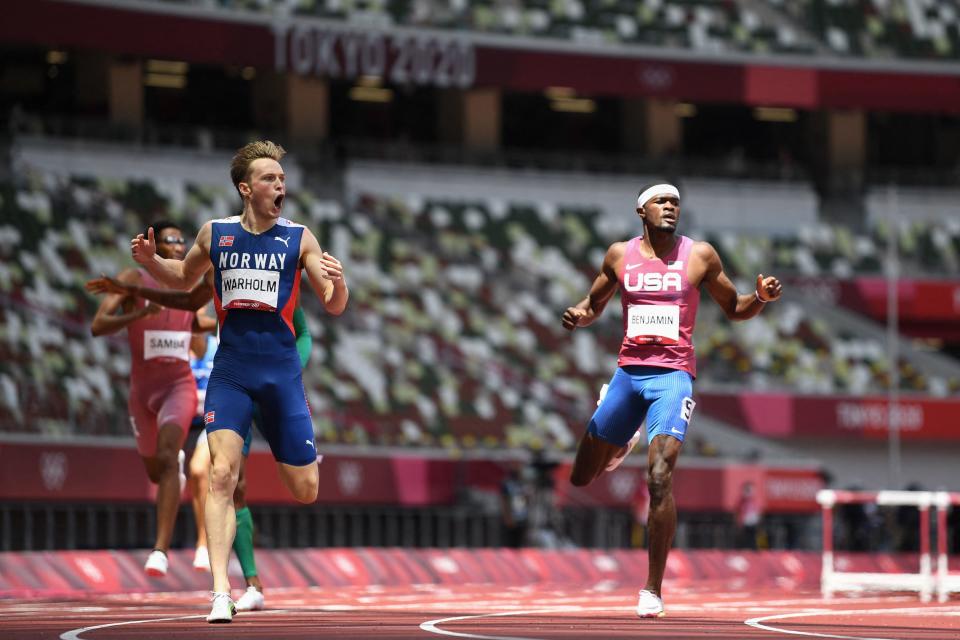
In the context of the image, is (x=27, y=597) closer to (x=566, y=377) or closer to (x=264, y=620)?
(x=264, y=620)

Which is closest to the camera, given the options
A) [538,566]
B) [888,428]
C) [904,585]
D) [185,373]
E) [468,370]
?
[185,373]

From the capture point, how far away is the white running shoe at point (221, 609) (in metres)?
10.6

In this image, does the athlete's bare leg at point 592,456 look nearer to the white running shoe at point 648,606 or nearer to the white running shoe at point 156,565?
the white running shoe at point 648,606

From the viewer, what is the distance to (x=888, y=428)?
126 feet

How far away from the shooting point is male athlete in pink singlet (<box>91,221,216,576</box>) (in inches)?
556

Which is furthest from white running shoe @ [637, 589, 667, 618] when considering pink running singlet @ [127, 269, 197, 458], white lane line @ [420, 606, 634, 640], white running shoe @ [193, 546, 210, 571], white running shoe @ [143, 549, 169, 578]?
pink running singlet @ [127, 269, 197, 458]

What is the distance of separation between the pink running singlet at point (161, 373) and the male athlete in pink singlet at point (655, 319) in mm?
3182

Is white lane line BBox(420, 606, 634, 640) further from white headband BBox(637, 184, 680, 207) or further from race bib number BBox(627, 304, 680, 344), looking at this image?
white headband BBox(637, 184, 680, 207)

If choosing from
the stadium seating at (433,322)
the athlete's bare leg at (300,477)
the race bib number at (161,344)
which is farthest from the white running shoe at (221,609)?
the stadium seating at (433,322)

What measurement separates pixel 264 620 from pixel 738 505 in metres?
21.1

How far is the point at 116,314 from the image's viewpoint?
14242mm

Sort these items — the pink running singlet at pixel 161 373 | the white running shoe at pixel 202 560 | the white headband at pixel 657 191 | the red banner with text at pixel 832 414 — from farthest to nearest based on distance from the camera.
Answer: the red banner with text at pixel 832 414, the pink running singlet at pixel 161 373, the white running shoe at pixel 202 560, the white headband at pixel 657 191

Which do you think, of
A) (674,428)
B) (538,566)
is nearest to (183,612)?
(674,428)

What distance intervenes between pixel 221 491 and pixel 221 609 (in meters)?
0.68
